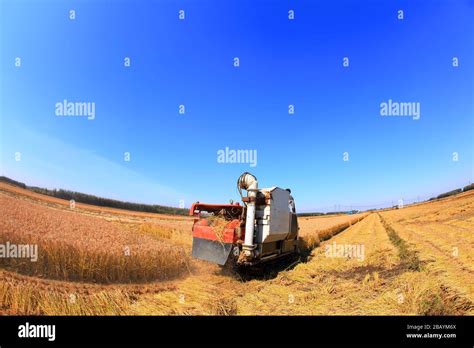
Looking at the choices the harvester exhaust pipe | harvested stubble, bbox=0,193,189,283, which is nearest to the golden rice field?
harvested stubble, bbox=0,193,189,283

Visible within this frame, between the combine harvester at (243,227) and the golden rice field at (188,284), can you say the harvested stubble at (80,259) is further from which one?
the combine harvester at (243,227)

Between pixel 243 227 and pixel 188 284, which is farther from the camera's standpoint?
pixel 243 227

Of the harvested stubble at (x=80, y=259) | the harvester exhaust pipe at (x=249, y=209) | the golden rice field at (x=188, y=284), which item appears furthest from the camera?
the harvester exhaust pipe at (x=249, y=209)

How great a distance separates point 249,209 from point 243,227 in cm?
63

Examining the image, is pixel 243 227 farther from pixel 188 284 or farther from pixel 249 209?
pixel 188 284

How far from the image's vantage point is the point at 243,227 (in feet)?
30.8

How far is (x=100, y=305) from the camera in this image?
18.8 feet

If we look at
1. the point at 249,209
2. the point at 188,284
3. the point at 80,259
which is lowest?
the point at 188,284

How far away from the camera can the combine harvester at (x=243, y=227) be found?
9102 millimetres

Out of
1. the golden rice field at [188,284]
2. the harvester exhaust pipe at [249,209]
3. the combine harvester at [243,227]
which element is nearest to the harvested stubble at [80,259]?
the golden rice field at [188,284]

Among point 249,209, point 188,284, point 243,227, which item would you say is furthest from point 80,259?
point 249,209
